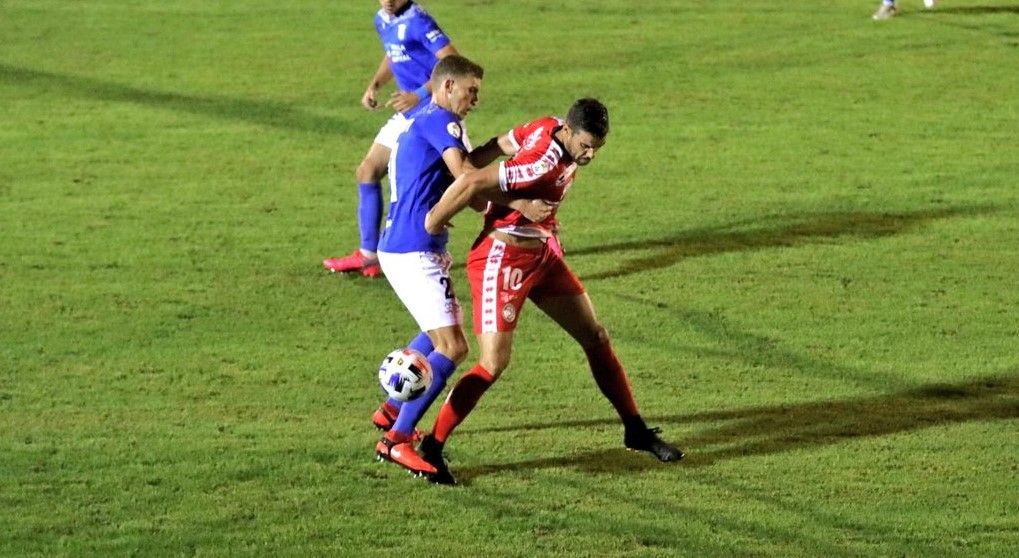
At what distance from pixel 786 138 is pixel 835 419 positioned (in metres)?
7.48

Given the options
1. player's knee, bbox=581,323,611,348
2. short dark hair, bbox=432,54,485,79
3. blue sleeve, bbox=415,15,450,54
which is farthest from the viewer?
blue sleeve, bbox=415,15,450,54

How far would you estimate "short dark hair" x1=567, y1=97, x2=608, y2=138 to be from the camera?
26.0ft

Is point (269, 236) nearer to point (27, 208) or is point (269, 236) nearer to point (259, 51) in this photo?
point (27, 208)

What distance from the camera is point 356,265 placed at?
12281 mm

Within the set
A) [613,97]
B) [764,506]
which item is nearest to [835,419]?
[764,506]

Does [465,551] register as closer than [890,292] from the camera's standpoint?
Yes

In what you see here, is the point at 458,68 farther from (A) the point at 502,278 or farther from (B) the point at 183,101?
(B) the point at 183,101

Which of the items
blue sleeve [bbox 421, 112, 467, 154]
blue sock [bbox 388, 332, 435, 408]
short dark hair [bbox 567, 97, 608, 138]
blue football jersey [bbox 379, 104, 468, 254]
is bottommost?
blue sock [bbox 388, 332, 435, 408]

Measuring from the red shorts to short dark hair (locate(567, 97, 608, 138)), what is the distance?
709 mm

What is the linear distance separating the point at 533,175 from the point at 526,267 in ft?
1.76

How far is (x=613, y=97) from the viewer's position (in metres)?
18.2

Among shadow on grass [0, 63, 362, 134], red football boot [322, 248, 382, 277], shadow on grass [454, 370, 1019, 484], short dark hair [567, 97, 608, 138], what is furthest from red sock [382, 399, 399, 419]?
shadow on grass [0, 63, 362, 134]

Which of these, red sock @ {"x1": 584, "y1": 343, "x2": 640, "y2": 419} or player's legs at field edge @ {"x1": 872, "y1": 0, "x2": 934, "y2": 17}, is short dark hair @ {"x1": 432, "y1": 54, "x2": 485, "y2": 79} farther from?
player's legs at field edge @ {"x1": 872, "y1": 0, "x2": 934, "y2": 17}

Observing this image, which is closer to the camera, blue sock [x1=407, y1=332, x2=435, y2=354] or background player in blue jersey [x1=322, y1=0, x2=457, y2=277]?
blue sock [x1=407, y1=332, x2=435, y2=354]
